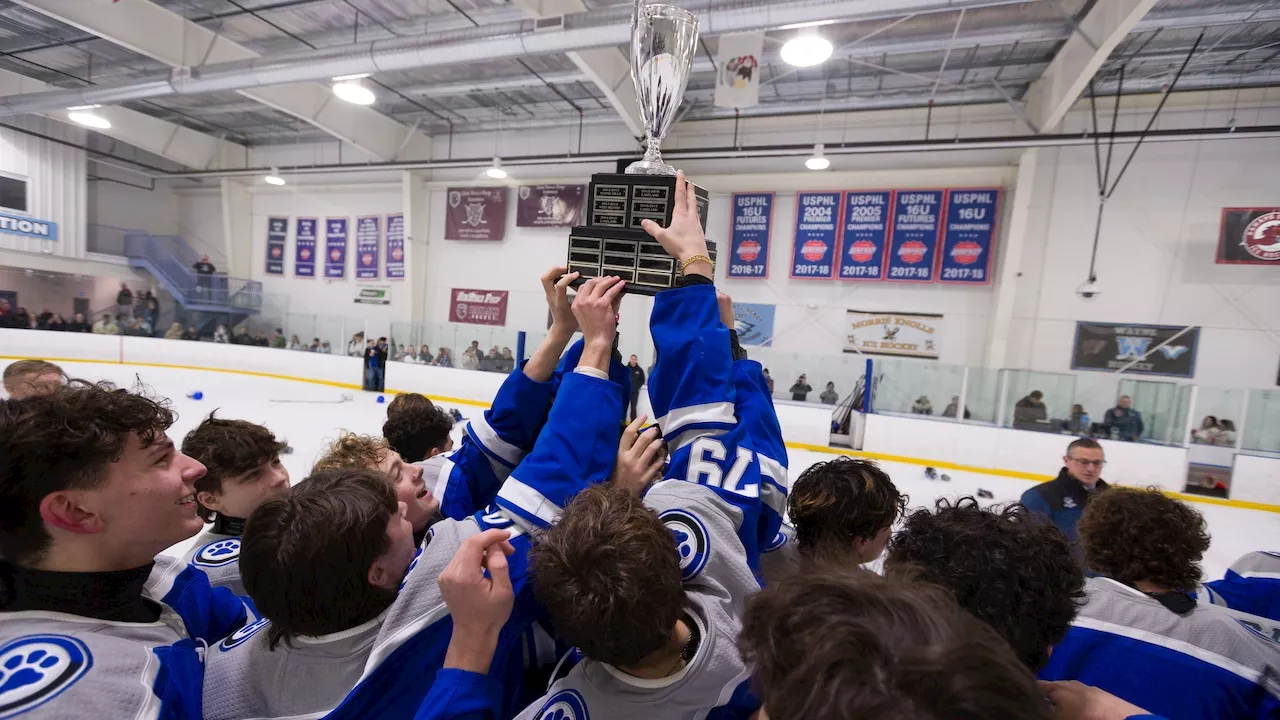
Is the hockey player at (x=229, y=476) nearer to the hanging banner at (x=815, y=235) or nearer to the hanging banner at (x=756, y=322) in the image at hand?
the hanging banner at (x=756, y=322)

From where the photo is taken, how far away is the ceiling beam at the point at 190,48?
25.5 feet

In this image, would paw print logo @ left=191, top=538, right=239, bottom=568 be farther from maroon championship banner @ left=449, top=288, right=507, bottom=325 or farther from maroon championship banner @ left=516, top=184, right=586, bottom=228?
maroon championship banner @ left=449, top=288, right=507, bottom=325

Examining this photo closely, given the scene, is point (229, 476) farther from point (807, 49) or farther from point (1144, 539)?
point (807, 49)

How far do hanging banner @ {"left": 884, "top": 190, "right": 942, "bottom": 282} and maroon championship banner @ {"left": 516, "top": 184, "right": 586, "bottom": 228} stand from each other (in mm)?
6234

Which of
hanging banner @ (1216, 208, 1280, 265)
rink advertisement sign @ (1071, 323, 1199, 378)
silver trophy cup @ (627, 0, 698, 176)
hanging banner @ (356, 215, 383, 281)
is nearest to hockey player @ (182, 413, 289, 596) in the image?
silver trophy cup @ (627, 0, 698, 176)

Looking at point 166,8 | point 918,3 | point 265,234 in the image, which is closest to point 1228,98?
point 918,3

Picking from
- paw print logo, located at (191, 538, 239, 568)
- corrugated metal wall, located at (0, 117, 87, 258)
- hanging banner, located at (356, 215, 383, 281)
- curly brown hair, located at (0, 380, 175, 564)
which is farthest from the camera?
hanging banner, located at (356, 215, 383, 281)

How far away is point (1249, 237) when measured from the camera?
8.66 m

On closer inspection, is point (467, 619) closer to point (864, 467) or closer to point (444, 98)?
point (864, 467)

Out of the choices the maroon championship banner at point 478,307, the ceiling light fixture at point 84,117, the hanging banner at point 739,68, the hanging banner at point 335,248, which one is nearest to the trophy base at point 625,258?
the hanging banner at point 739,68

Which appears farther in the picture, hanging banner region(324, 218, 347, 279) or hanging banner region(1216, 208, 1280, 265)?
hanging banner region(324, 218, 347, 279)

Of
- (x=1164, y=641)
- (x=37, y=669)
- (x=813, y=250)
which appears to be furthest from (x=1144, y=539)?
(x=813, y=250)

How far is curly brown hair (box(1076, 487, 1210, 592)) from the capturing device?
1.52m

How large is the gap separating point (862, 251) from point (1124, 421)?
15.9 feet
